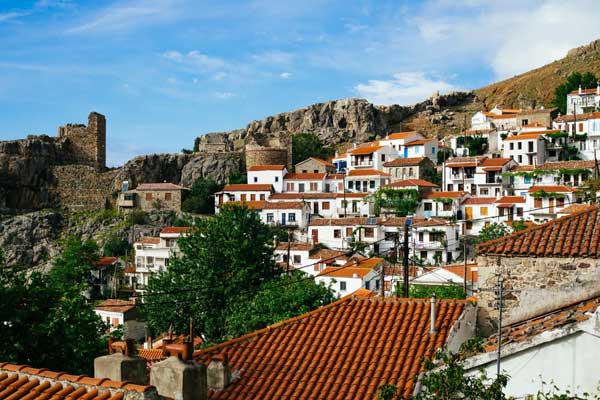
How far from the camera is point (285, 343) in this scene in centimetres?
965

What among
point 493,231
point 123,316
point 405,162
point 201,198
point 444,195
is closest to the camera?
point 123,316

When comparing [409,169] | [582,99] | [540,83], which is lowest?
[409,169]

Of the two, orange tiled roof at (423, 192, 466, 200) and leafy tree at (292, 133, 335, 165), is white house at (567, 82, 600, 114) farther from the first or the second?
leafy tree at (292, 133, 335, 165)

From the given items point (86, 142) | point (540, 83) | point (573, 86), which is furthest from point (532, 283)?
point (540, 83)

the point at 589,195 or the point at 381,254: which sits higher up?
the point at 589,195

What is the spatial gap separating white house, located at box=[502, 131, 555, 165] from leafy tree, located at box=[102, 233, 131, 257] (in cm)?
3849

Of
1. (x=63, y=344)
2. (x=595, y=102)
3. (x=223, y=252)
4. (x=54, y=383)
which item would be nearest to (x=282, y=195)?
(x=223, y=252)

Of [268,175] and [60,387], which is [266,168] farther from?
[60,387]

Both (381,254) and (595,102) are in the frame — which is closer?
(381,254)

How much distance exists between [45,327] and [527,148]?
189 ft

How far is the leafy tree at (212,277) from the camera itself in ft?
98.8

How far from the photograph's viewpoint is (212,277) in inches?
1219

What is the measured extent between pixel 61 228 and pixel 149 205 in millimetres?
9397

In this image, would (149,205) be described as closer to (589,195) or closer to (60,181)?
(60,181)
